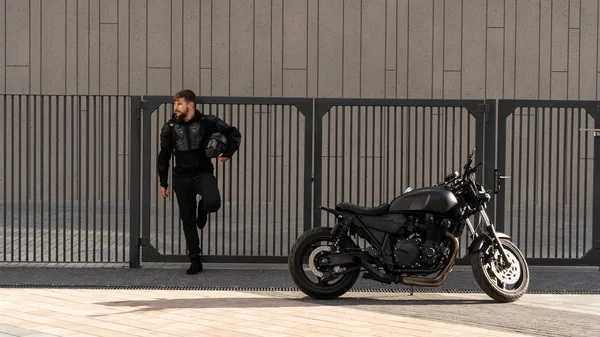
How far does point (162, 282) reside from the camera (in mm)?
9375

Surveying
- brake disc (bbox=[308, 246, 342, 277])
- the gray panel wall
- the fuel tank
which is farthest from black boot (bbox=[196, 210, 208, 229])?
the gray panel wall

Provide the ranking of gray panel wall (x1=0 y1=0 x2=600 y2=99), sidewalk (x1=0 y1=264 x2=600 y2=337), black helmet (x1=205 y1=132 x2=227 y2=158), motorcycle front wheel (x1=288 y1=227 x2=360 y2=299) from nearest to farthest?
1. sidewalk (x1=0 y1=264 x2=600 y2=337)
2. motorcycle front wheel (x1=288 y1=227 x2=360 y2=299)
3. black helmet (x1=205 y1=132 x2=227 y2=158)
4. gray panel wall (x1=0 y1=0 x2=600 y2=99)

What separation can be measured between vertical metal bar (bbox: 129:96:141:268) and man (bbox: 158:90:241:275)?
436 mm

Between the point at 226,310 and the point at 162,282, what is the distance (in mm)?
1660

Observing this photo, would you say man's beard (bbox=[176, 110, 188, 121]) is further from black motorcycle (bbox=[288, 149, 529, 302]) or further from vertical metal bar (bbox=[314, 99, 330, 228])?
black motorcycle (bbox=[288, 149, 529, 302])

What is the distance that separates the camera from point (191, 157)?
9789mm

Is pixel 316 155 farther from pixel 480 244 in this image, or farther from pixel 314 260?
pixel 480 244

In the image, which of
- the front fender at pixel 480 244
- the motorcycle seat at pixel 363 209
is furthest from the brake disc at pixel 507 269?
the motorcycle seat at pixel 363 209

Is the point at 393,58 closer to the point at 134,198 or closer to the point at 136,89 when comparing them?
the point at 136,89

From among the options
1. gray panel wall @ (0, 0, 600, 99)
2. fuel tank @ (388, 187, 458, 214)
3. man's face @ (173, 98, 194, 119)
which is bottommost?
fuel tank @ (388, 187, 458, 214)

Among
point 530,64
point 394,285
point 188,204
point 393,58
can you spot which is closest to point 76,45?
point 393,58

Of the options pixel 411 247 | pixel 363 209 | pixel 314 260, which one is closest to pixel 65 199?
pixel 314 260

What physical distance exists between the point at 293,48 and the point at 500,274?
1049 cm

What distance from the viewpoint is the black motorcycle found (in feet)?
27.7
